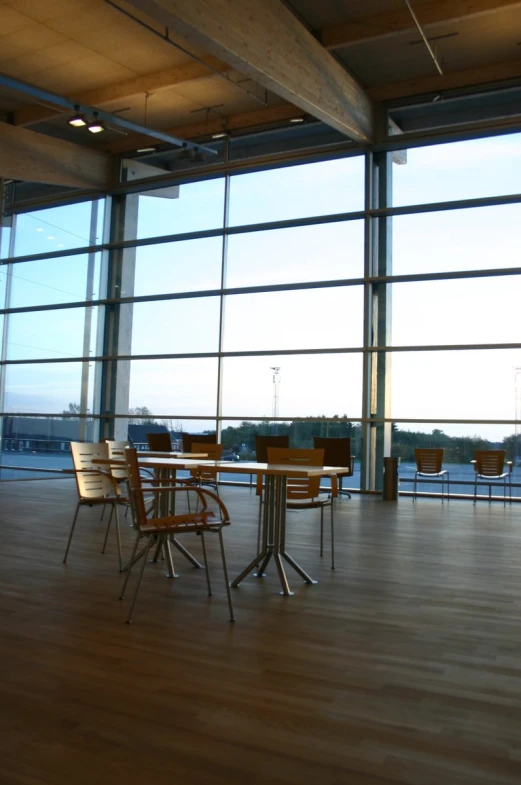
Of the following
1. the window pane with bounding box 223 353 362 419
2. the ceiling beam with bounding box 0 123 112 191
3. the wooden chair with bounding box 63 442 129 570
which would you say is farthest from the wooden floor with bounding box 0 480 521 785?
the ceiling beam with bounding box 0 123 112 191

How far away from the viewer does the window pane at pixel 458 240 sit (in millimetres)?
10078

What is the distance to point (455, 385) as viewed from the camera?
10312 mm

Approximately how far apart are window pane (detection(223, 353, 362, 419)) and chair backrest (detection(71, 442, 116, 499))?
20.9 feet

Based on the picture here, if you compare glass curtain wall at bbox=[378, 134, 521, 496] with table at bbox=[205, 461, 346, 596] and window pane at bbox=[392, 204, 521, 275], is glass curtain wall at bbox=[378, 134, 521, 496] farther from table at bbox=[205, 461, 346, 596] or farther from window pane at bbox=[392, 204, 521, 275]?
table at bbox=[205, 461, 346, 596]

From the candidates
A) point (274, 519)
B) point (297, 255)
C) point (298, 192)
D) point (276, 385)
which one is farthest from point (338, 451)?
point (274, 519)

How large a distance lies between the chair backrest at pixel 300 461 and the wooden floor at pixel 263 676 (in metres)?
0.54

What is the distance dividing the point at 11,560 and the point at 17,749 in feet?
9.74

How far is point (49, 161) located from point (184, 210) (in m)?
2.49

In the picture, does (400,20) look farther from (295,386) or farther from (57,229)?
(57,229)

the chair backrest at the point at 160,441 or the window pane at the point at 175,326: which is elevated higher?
the window pane at the point at 175,326

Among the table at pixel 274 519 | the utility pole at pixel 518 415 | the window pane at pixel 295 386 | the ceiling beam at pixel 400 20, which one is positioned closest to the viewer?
the table at pixel 274 519

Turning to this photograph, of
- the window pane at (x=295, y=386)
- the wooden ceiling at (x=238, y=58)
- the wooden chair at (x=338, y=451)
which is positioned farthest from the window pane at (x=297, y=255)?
the wooden chair at (x=338, y=451)

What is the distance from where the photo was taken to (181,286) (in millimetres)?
12492

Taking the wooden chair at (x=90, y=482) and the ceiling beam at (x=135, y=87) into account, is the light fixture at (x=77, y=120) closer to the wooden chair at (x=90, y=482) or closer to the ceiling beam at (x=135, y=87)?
the ceiling beam at (x=135, y=87)
